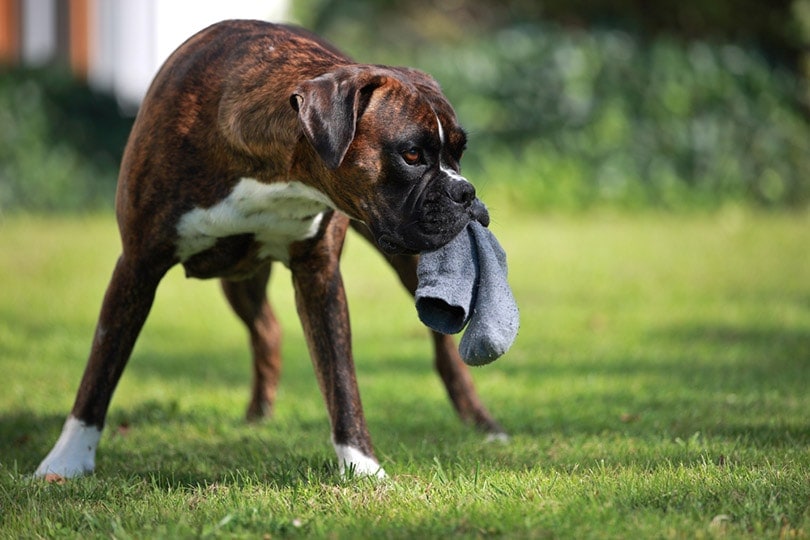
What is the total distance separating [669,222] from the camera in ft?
43.3

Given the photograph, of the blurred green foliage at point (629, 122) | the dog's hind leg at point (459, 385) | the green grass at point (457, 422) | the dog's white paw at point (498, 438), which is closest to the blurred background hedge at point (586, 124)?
the blurred green foliage at point (629, 122)

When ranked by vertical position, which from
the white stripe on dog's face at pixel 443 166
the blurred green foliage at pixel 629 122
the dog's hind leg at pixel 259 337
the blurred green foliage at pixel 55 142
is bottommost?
the blurred green foliage at pixel 55 142

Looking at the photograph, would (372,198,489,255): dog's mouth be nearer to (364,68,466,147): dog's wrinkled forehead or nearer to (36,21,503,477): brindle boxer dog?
(36,21,503,477): brindle boxer dog

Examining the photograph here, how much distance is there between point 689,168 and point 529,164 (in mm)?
1973

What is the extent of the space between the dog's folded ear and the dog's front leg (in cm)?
74

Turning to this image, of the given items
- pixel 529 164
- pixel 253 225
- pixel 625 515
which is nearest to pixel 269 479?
pixel 253 225

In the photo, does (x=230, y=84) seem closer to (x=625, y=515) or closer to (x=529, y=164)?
(x=625, y=515)

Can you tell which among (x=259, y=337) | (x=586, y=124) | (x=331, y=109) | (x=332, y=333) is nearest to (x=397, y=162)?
(x=331, y=109)

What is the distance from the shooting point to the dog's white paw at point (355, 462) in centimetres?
421

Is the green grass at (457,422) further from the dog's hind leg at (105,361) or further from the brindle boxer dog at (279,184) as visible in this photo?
the brindle boxer dog at (279,184)

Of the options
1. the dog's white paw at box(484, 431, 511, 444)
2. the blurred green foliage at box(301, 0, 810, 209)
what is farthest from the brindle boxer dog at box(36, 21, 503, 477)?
the blurred green foliage at box(301, 0, 810, 209)

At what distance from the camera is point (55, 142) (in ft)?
47.3

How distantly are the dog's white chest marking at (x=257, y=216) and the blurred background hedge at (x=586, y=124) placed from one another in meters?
9.79

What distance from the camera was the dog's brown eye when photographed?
3.88 metres
